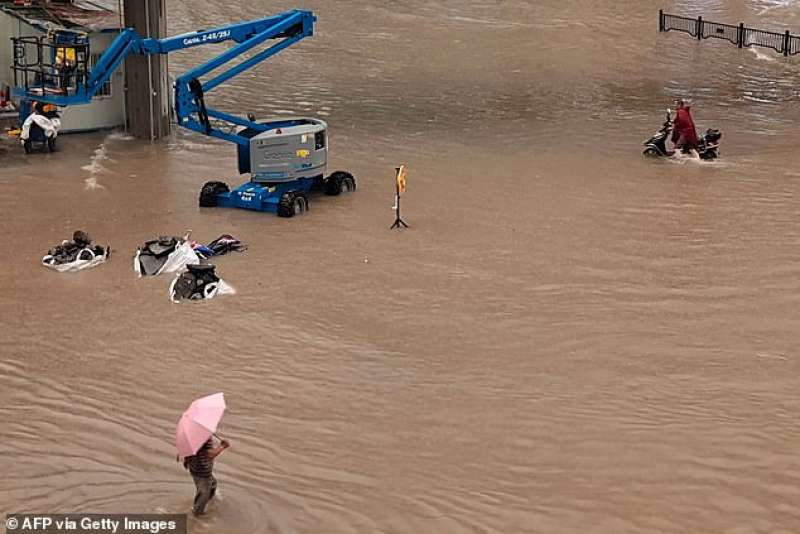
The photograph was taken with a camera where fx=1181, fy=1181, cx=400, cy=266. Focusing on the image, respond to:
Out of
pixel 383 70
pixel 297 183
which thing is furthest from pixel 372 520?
pixel 383 70

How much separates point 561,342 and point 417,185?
25.1 ft

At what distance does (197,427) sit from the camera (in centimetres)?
777

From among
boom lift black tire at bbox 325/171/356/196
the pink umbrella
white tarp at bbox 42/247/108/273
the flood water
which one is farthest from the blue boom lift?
the pink umbrella

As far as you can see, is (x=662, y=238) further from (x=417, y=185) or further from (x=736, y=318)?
(x=417, y=185)

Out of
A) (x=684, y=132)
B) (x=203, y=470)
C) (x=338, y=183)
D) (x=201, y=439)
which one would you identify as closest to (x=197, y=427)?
(x=201, y=439)

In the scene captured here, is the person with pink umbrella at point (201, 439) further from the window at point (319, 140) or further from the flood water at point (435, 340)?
the window at point (319, 140)

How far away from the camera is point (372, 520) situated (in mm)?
8359

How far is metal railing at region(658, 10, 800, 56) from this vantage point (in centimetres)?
3750

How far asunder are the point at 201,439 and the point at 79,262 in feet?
23.8

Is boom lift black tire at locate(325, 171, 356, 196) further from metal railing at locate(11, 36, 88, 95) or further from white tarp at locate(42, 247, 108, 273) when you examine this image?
metal railing at locate(11, 36, 88, 95)

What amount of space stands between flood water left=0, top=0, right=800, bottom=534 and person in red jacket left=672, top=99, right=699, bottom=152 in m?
0.68

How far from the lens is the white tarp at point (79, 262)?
14.3 metres

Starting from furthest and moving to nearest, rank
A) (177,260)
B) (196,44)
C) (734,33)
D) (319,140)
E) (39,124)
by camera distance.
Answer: (734,33) → (39,124) → (196,44) → (319,140) → (177,260)

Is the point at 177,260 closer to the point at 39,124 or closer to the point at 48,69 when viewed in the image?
the point at 39,124
